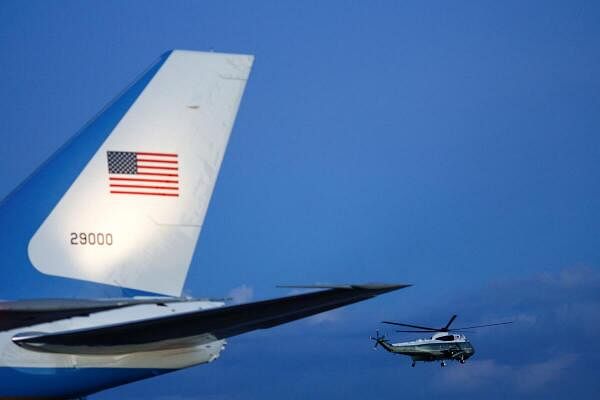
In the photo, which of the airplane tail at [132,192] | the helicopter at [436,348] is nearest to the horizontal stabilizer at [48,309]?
the airplane tail at [132,192]

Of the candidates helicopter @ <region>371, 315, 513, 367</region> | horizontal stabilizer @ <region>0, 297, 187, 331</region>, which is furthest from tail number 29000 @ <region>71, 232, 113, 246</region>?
helicopter @ <region>371, 315, 513, 367</region>

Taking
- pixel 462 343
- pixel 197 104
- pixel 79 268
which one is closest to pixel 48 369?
pixel 79 268

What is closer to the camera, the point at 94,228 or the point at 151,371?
the point at 151,371

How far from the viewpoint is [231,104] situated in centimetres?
1852

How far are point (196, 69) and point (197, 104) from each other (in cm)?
65

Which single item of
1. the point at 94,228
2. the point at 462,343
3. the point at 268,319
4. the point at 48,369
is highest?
the point at 462,343

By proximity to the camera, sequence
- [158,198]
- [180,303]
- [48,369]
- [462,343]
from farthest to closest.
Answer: [462,343]
[158,198]
[180,303]
[48,369]

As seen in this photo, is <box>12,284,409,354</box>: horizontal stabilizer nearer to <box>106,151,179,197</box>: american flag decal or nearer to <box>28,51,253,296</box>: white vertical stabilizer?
<box>28,51,253,296</box>: white vertical stabilizer

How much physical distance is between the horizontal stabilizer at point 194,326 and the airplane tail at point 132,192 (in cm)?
175

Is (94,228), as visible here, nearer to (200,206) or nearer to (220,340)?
(200,206)

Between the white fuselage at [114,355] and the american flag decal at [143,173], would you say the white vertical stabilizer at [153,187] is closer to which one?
the american flag decal at [143,173]

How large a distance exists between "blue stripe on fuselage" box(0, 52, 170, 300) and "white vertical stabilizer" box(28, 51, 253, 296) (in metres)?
0.11

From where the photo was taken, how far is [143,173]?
17.9 metres

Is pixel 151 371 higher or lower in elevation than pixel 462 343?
lower
